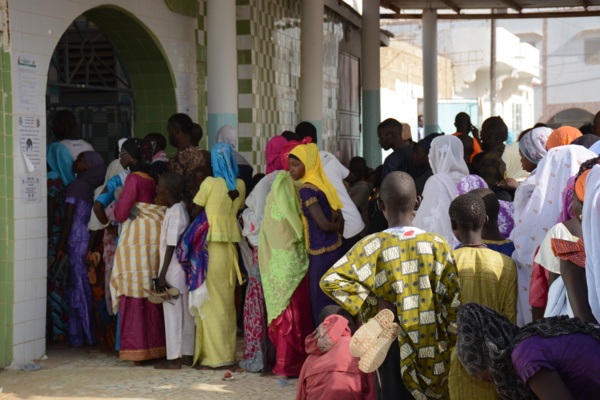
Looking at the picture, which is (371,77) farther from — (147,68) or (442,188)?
(442,188)

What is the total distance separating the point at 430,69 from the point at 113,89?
30.6 feet

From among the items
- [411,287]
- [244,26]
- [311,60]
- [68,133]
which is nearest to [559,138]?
[411,287]

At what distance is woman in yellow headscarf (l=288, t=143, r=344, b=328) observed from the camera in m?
6.23

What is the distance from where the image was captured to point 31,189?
22.4 feet

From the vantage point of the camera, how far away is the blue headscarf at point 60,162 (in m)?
7.39

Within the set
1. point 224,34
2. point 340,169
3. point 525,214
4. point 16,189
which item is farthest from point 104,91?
point 525,214


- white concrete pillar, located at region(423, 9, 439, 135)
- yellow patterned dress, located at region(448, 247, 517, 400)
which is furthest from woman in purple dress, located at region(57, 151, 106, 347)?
white concrete pillar, located at region(423, 9, 439, 135)

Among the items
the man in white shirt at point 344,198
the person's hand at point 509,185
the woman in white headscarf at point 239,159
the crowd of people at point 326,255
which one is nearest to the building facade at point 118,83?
the crowd of people at point 326,255

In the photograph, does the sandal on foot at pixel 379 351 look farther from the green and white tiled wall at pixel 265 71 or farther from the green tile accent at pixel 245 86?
the green tile accent at pixel 245 86

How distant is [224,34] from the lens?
28.0 ft

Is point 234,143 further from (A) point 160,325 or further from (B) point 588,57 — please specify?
(B) point 588,57

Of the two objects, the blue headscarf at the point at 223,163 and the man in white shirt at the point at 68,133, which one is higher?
the man in white shirt at the point at 68,133

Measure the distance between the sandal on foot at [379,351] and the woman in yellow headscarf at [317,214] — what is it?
2.33 m

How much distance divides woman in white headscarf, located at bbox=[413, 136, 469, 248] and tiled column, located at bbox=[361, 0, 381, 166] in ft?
26.8
